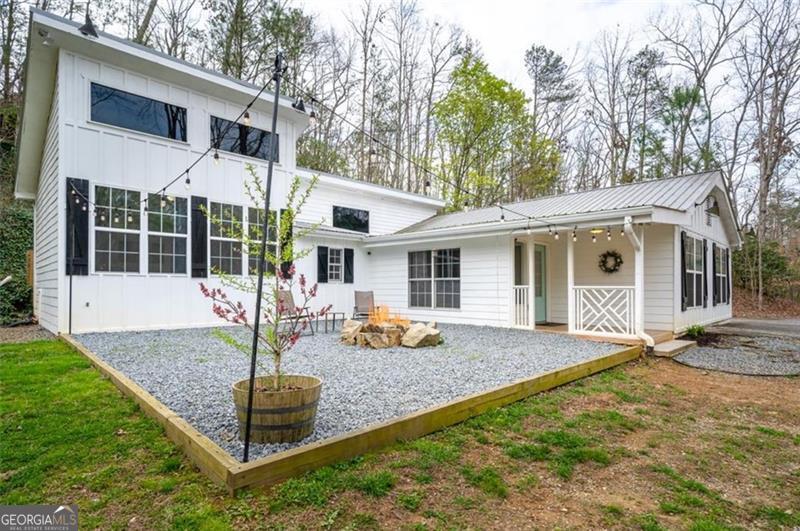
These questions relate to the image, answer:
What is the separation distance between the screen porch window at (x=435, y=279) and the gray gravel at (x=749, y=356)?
463 cm

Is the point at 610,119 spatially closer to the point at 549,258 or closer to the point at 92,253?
the point at 549,258

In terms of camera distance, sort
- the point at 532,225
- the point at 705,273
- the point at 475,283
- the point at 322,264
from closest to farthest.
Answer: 1. the point at 532,225
2. the point at 475,283
3. the point at 705,273
4. the point at 322,264

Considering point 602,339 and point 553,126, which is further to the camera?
point 553,126

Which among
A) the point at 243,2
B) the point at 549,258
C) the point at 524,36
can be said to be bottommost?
the point at 549,258

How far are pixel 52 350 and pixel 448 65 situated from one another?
17251mm

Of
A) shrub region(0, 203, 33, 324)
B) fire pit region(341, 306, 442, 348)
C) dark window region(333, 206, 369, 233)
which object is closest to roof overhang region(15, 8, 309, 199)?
shrub region(0, 203, 33, 324)

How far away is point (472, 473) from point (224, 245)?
765cm

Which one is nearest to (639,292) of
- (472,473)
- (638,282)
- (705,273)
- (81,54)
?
(638,282)

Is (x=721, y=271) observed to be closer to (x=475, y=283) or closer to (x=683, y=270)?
(x=683, y=270)

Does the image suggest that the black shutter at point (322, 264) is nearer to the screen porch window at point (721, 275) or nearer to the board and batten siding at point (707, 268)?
the board and batten siding at point (707, 268)

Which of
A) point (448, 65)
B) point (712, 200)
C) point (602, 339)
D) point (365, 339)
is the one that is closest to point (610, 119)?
point (448, 65)

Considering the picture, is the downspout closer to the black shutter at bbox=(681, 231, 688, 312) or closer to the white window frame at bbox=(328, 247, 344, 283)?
the black shutter at bbox=(681, 231, 688, 312)

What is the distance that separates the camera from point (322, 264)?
35.7ft

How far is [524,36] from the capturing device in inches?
736
